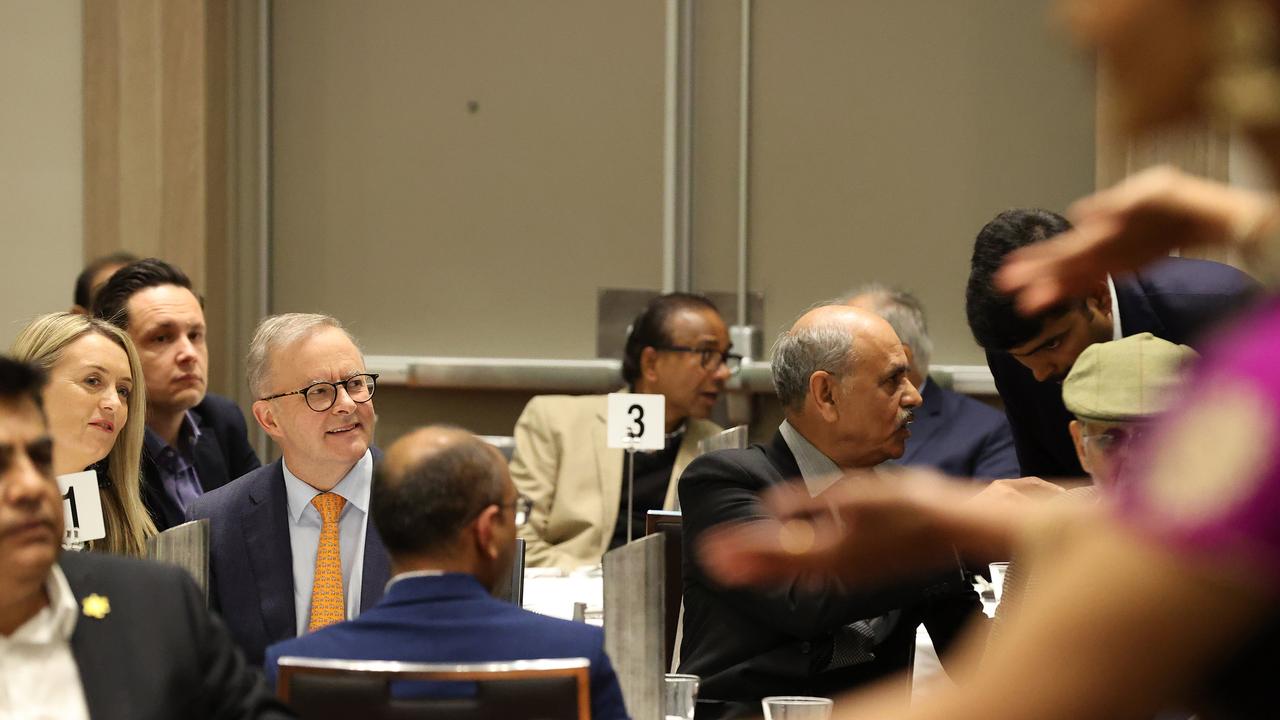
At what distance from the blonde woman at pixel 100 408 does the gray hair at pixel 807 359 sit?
1484 millimetres

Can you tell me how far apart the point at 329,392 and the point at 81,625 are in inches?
57.4

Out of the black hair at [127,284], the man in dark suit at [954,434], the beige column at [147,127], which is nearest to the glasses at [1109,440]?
the man in dark suit at [954,434]

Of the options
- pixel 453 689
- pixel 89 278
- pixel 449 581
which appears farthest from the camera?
pixel 89 278

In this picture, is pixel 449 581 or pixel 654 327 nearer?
pixel 449 581

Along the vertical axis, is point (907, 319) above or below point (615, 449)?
above

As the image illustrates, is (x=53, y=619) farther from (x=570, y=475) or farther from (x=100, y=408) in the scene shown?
(x=570, y=475)

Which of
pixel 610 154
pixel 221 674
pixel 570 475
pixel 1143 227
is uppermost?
pixel 610 154

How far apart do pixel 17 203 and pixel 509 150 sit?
7.30 feet

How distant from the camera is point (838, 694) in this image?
287 cm

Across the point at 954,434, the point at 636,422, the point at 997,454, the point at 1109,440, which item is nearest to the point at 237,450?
the point at 636,422

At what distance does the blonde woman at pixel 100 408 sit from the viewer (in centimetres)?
337

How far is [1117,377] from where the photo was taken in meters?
2.50

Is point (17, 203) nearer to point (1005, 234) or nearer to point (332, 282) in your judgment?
point (332, 282)

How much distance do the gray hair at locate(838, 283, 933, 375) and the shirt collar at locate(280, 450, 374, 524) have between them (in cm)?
225
